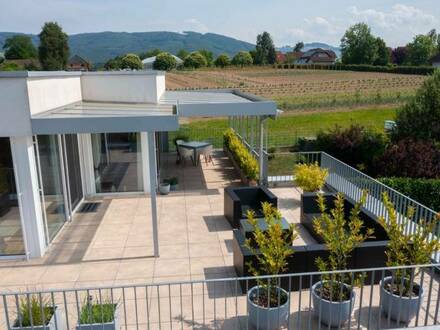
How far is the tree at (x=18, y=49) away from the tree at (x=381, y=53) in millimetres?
90897

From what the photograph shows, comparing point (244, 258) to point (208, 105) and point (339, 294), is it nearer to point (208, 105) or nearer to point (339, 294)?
Answer: point (339, 294)

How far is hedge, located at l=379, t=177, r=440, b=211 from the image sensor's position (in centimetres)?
1164

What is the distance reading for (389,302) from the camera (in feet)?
18.4

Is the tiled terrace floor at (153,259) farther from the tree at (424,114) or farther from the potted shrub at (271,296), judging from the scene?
the tree at (424,114)

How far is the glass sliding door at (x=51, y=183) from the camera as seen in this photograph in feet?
27.2

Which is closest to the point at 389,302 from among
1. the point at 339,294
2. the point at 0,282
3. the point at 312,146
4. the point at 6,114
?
the point at 339,294

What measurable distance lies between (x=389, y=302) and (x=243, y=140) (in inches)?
458

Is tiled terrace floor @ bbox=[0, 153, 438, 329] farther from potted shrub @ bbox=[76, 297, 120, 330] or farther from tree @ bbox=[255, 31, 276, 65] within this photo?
tree @ bbox=[255, 31, 276, 65]

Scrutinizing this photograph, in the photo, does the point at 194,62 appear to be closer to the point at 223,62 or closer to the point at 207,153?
the point at 223,62

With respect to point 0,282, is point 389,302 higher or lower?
higher

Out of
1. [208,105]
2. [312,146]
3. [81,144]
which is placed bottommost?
[312,146]

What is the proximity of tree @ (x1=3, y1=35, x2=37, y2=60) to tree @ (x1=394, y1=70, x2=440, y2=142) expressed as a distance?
113 meters

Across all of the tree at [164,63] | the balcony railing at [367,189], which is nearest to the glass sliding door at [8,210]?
the balcony railing at [367,189]

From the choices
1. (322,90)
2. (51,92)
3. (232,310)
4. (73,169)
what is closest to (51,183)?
(73,169)
